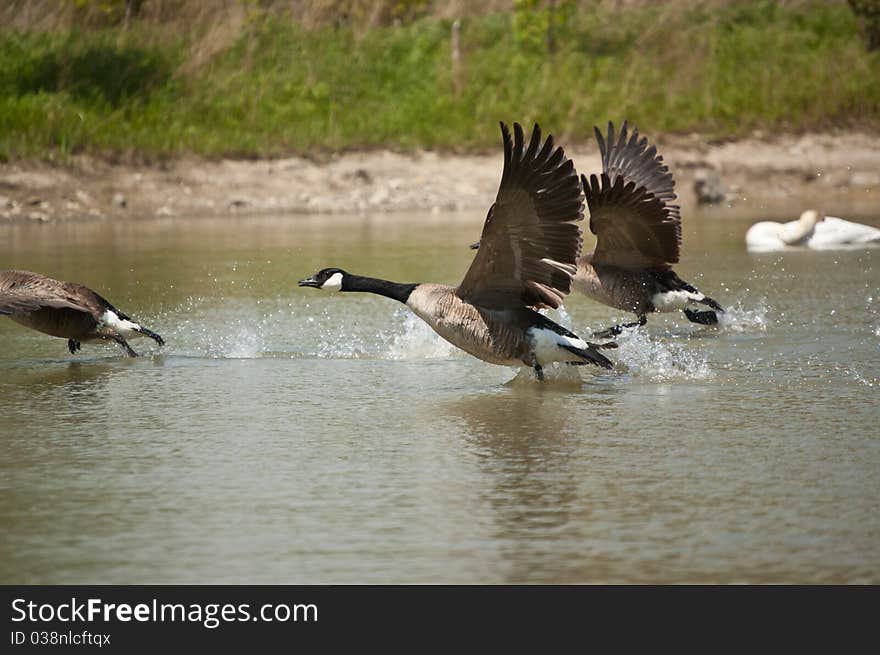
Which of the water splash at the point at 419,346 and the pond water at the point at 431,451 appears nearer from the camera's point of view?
the pond water at the point at 431,451

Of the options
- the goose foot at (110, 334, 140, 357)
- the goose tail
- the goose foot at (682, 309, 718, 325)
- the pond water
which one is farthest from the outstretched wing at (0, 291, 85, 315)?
the goose foot at (682, 309, 718, 325)

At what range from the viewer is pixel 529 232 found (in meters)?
6.78

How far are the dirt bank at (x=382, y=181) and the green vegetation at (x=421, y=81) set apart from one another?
1.12 ft

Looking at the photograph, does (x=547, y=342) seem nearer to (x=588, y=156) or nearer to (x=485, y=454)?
(x=485, y=454)

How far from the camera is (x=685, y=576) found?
3.94 meters

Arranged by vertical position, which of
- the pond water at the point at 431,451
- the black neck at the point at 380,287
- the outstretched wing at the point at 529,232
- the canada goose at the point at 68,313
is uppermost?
the outstretched wing at the point at 529,232

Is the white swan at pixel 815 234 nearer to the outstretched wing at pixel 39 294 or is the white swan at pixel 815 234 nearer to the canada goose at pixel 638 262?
the canada goose at pixel 638 262

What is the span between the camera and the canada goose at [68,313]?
26.0ft

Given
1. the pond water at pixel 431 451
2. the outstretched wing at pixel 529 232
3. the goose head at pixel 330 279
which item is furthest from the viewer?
the goose head at pixel 330 279

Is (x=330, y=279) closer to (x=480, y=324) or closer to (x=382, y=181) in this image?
(x=480, y=324)

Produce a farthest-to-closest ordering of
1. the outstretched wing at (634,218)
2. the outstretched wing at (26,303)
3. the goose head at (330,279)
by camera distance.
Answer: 1. the outstretched wing at (634,218)
2. the goose head at (330,279)
3. the outstretched wing at (26,303)

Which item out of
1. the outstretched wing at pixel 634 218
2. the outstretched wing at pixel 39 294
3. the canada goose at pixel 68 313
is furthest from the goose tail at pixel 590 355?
the outstretched wing at pixel 39 294

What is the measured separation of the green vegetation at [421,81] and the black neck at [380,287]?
1148 cm

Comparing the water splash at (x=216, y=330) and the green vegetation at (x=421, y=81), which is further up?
the green vegetation at (x=421, y=81)
